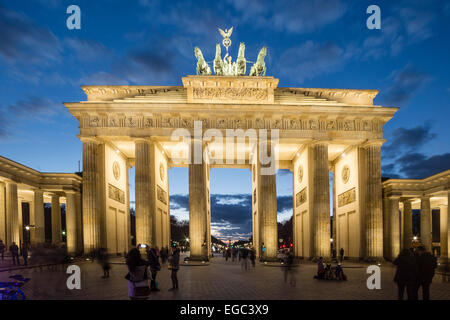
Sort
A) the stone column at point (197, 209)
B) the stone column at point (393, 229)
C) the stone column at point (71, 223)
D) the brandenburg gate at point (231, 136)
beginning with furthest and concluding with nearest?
1. the stone column at point (393, 229)
2. the stone column at point (71, 223)
3. the brandenburg gate at point (231, 136)
4. the stone column at point (197, 209)

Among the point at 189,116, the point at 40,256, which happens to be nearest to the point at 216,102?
the point at 189,116

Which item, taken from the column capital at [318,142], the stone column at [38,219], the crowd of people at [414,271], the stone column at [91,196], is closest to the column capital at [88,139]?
the stone column at [91,196]

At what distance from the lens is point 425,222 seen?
3875 centimetres

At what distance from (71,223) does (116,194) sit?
199 inches

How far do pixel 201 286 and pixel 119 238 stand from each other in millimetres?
23464

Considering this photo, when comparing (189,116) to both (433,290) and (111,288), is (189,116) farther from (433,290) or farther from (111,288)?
(433,290)

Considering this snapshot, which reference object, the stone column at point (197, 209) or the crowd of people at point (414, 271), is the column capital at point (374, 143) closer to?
the stone column at point (197, 209)

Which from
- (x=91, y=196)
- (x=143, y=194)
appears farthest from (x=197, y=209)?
(x=91, y=196)

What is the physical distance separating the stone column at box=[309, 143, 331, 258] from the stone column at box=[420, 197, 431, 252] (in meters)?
13.7

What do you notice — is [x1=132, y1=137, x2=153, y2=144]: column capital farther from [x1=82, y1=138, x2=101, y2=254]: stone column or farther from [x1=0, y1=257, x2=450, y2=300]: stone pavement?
[x1=0, y1=257, x2=450, y2=300]: stone pavement

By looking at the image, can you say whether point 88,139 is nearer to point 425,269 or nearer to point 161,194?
point 161,194

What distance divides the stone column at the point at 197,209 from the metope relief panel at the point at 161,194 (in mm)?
6374

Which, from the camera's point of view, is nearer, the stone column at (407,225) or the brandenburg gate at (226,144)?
the brandenburg gate at (226,144)

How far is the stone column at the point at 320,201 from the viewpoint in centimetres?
3066
